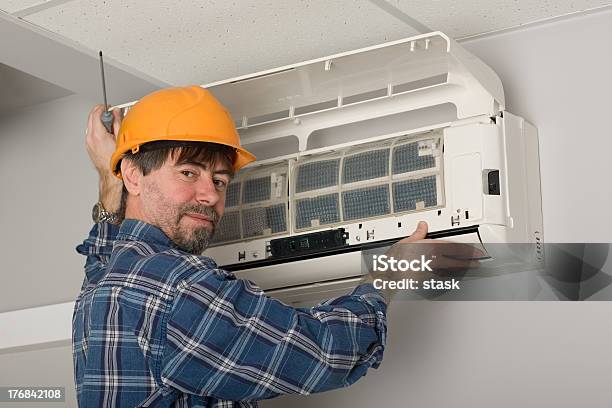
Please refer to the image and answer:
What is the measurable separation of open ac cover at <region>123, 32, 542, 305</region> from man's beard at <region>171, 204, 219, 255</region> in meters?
0.30

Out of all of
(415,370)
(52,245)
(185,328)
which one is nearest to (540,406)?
(415,370)

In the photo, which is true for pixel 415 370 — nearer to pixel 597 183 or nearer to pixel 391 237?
pixel 391 237

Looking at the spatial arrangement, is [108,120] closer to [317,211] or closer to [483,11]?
[317,211]

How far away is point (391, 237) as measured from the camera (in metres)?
2.22

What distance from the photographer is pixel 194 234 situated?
208 centimetres

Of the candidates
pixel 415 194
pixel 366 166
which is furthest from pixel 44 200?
pixel 415 194

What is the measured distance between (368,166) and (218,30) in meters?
0.47

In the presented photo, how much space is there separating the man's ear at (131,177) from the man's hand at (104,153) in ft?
0.49

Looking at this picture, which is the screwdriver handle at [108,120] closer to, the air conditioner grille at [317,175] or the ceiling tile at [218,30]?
the ceiling tile at [218,30]

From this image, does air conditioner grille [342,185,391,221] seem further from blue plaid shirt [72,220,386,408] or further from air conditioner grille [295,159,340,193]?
blue plaid shirt [72,220,386,408]

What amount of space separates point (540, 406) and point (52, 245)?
1589mm

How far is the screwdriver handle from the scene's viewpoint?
7.81 ft

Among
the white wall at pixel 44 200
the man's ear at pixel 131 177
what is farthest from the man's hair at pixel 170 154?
the white wall at pixel 44 200

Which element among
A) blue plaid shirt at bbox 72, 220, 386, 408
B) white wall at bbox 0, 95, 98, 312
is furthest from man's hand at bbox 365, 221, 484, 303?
white wall at bbox 0, 95, 98, 312
